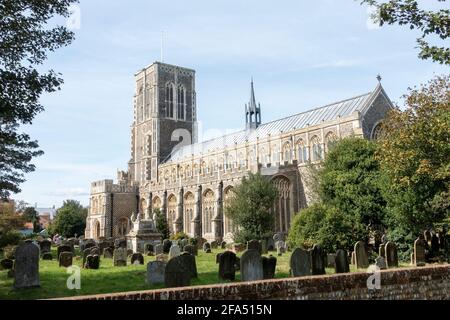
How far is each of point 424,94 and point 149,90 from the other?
4584cm

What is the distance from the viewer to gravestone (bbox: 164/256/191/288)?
9.07 metres

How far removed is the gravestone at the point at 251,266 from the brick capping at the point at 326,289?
3.03 m

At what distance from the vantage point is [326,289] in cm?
768

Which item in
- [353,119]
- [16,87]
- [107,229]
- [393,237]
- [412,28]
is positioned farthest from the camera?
[107,229]

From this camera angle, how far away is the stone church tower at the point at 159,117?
56.4 m

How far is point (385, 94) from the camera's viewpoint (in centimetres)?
3369

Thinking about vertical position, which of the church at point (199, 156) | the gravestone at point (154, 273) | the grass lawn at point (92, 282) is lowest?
the grass lawn at point (92, 282)

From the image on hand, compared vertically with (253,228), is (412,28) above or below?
above

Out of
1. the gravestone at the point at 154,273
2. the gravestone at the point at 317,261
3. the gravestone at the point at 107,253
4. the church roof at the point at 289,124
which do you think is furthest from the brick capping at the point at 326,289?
the church roof at the point at 289,124

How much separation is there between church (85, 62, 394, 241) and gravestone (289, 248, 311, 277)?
1673cm

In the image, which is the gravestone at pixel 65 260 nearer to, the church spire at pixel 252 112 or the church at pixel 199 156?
the church at pixel 199 156

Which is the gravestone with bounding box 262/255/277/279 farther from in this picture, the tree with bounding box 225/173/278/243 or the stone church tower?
the stone church tower
